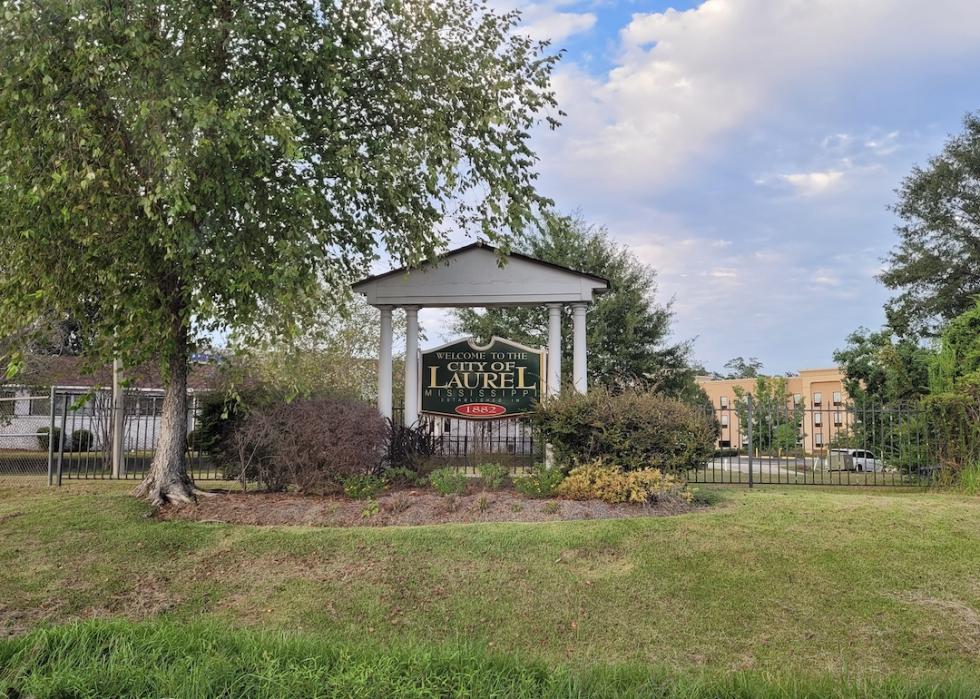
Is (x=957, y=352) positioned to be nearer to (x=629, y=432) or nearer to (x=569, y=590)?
(x=629, y=432)

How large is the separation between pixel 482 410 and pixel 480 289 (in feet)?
6.53

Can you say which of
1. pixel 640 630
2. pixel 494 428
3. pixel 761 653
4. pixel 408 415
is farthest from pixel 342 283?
pixel 761 653

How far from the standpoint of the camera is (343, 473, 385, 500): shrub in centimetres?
1007

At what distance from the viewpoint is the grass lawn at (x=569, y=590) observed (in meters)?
5.33

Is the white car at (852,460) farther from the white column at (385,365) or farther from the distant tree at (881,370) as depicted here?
the white column at (385,365)

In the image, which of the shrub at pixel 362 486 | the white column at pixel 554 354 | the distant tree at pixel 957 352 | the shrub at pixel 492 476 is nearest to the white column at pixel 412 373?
the shrub at pixel 362 486

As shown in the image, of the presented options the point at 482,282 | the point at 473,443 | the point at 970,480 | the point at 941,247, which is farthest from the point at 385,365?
the point at 941,247

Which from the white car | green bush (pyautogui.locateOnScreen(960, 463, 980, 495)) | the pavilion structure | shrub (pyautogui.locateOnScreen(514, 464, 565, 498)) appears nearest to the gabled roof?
the pavilion structure

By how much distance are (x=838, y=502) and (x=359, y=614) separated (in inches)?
258

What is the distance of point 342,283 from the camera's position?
11656mm

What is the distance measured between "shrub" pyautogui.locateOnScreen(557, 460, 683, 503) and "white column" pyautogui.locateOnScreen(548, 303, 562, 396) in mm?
1942

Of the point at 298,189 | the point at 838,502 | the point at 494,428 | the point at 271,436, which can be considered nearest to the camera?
the point at 298,189

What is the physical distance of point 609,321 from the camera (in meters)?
25.1

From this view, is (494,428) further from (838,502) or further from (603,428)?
(838,502)
